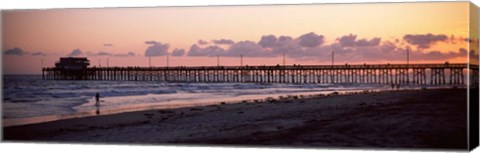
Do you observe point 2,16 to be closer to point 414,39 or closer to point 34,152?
point 34,152

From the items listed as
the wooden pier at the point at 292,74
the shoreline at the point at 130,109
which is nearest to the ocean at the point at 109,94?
the shoreline at the point at 130,109

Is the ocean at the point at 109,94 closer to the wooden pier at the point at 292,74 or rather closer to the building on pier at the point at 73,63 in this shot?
the wooden pier at the point at 292,74

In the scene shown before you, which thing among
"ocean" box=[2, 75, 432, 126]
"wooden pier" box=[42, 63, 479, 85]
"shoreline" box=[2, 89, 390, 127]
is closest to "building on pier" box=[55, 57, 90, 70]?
"wooden pier" box=[42, 63, 479, 85]

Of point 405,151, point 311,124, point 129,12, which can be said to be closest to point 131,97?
point 129,12

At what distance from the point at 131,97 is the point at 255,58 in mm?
2100

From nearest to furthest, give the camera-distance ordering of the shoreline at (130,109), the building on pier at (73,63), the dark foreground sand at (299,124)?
1. the dark foreground sand at (299,124)
2. the shoreline at (130,109)
3. the building on pier at (73,63)

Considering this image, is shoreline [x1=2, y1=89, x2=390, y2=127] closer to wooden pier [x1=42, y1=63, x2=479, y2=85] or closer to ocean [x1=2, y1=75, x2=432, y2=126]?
ocean [x1=2, y1=75, x2=432, y2=126]

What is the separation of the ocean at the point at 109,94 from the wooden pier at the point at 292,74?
4.0 inches

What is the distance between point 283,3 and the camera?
1127 cm

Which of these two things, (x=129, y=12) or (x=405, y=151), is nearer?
(x=405, y=151)

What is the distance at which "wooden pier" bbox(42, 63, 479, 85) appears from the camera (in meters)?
10.8

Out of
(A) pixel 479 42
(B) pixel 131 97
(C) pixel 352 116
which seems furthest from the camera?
(B) pixel 131 97

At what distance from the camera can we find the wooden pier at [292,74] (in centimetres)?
1077

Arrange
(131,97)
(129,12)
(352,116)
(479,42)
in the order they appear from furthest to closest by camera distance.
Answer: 1. (131,97)
2. (129,12)
3. (352,116)
4. (479,42)
